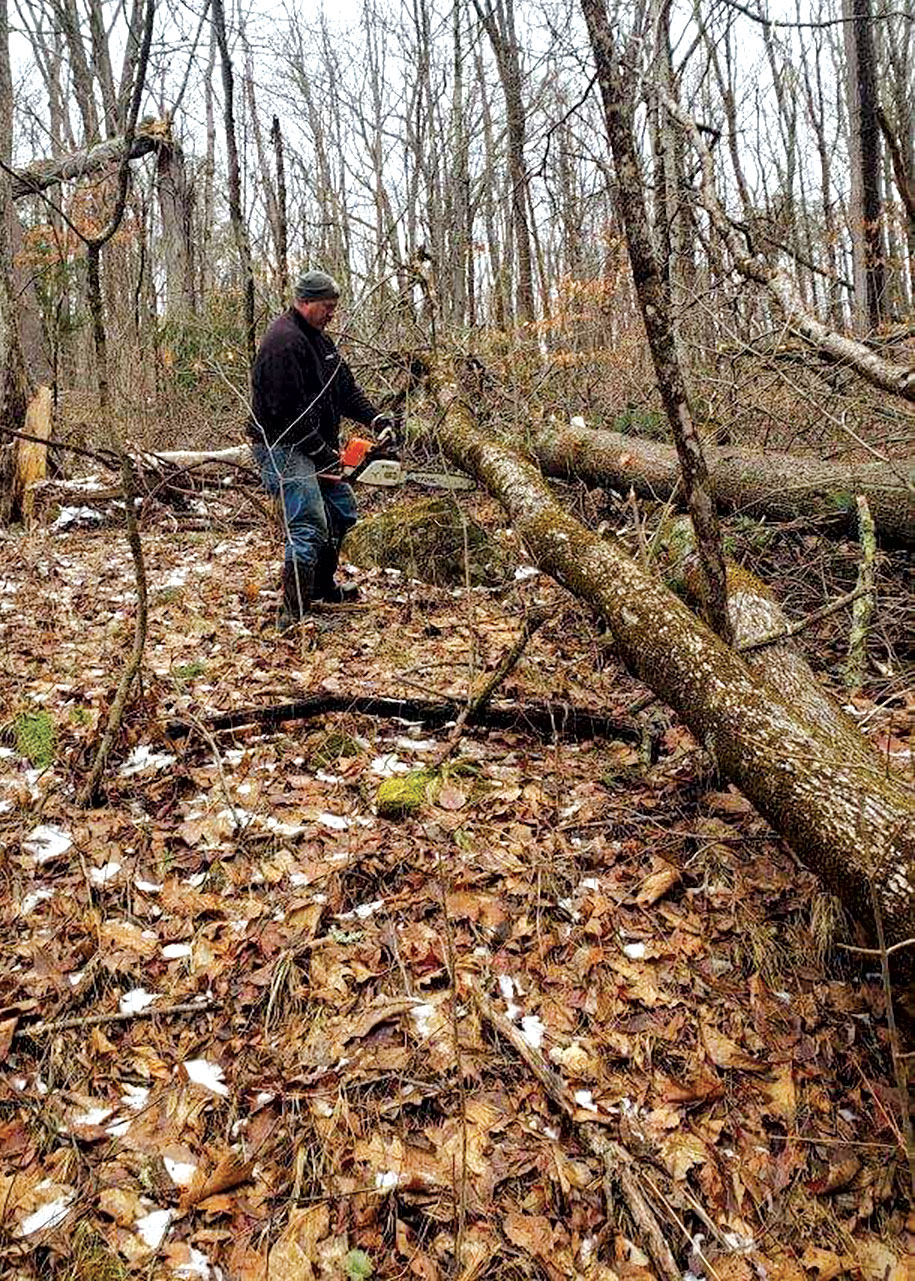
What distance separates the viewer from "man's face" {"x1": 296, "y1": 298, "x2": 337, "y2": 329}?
486 cm

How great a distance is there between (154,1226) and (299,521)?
143 inches

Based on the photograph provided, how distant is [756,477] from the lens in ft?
17.8

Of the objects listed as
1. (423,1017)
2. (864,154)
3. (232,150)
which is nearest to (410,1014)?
(423,1017)

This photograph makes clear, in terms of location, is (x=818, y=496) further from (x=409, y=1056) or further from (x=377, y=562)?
(x=409, y=1056)

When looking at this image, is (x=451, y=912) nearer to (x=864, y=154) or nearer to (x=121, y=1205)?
(x=121, y=1205)

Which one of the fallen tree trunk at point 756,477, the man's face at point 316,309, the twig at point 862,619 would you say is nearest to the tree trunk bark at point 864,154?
the fallen tree trunk at point 756,477

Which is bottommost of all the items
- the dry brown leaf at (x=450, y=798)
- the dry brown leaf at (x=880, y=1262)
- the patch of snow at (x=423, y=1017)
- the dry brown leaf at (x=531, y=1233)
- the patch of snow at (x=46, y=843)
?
the dry brown leaf at (x=880, y=1262)

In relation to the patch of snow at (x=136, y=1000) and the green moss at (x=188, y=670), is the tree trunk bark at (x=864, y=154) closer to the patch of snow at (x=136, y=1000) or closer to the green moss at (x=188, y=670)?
the green moss at (x=188, y=670)

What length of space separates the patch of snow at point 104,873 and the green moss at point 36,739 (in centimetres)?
69

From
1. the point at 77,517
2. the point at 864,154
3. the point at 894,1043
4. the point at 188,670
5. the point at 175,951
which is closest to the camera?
the point at 894,1043

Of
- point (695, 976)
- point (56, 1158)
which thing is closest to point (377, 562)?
point (695, 976)

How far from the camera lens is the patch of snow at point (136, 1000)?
→ 238 cm

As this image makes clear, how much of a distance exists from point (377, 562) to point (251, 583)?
0.98 m

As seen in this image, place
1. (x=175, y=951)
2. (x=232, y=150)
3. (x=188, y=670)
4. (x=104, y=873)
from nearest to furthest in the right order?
(x=175, y=951), (x=104, y=873), (x=188, y=670), (x=232, y=150)
